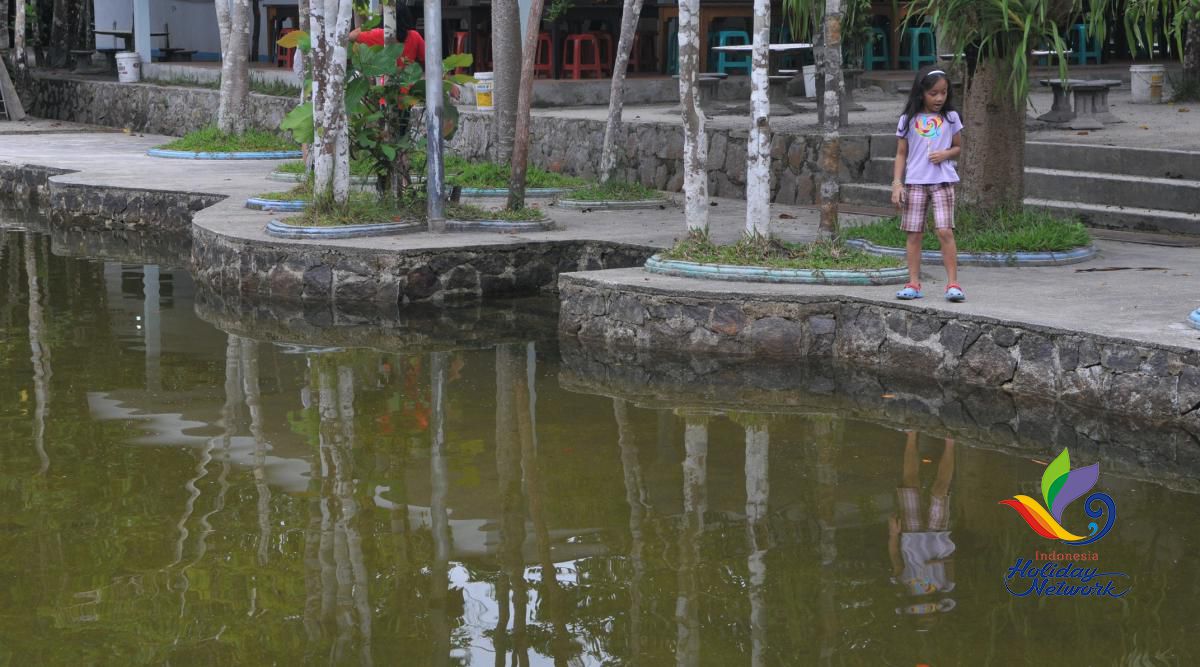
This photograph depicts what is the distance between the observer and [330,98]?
11953 millimetres

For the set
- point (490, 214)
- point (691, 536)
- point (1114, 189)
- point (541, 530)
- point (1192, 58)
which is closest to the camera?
point (691, 536)

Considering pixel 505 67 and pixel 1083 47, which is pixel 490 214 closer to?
pixel 505 67

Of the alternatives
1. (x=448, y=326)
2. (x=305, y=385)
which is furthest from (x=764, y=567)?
(x=448, y=326)

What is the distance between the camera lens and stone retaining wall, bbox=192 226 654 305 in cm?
1149

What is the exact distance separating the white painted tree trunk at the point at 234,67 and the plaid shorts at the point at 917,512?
1425 centimetres

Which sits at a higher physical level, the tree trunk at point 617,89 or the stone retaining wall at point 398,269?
the tree trunk at point 617,89

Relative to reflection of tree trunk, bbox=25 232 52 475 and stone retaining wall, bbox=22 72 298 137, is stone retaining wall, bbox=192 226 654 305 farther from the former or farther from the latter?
stone retaining wall, bbox=22 72 298 137

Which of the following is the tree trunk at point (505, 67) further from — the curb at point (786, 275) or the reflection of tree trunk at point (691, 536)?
the reflection of tree trunk at point (691, 536)

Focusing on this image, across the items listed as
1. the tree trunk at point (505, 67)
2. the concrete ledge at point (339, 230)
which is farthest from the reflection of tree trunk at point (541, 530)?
the tree trunk at point (505, 67)

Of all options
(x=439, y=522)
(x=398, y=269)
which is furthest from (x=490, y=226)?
(x=439, y=522)

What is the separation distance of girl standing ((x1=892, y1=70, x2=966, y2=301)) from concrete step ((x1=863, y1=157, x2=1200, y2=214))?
3.54m

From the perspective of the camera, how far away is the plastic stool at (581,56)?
806 inches

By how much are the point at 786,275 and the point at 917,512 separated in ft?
11.0

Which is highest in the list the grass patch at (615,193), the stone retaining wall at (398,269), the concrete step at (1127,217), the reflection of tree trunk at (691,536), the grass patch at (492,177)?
the grass patch at (492,177)
